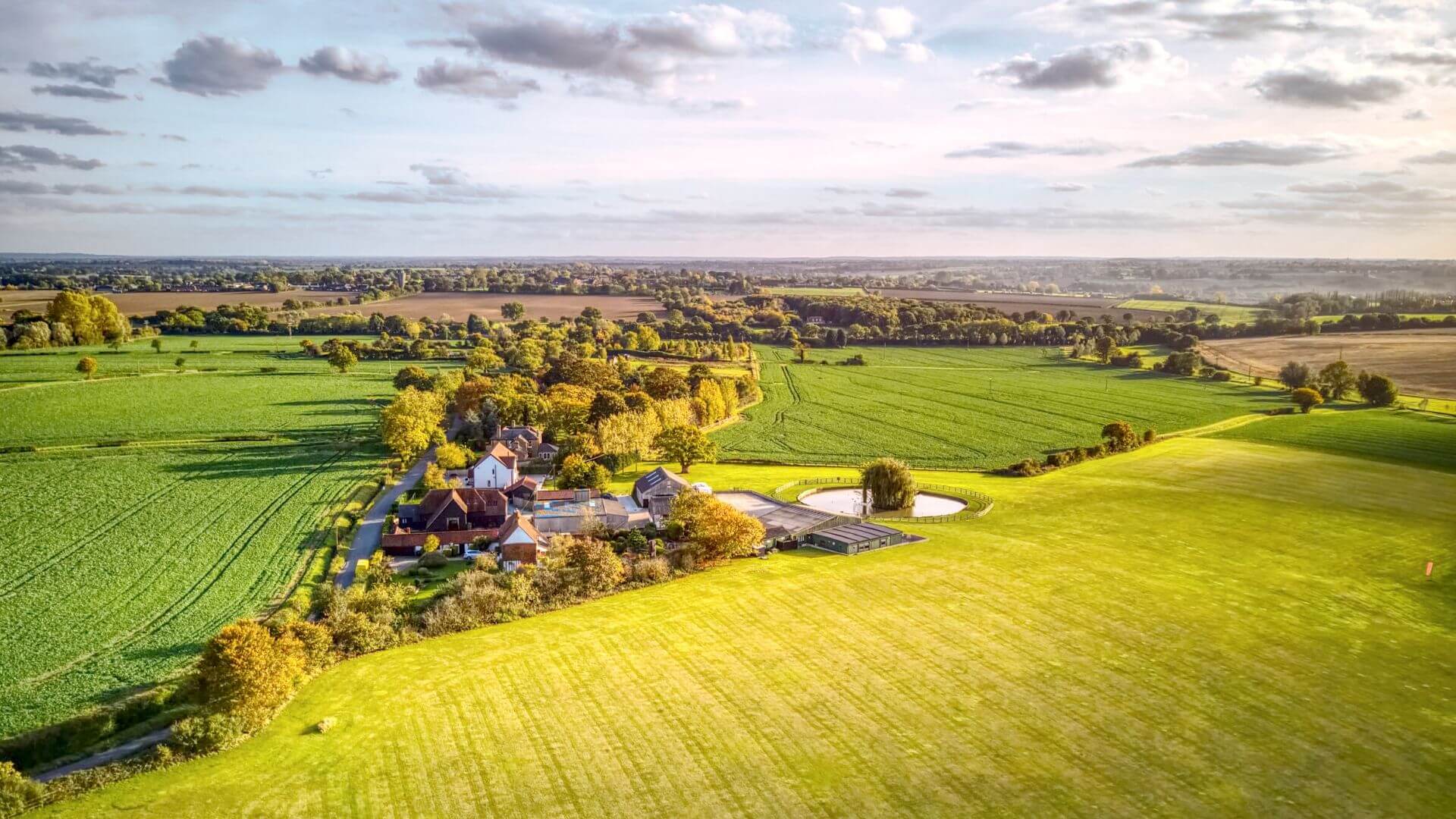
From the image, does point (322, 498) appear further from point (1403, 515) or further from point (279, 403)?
point (1403, 515)

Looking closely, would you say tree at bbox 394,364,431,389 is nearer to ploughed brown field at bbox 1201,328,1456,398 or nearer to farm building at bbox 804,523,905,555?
farm building at bbox 804,523,905,555

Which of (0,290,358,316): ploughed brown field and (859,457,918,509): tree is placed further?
(0,290,358,316): ploughed brown field

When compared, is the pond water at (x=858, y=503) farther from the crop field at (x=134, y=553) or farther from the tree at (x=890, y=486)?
the crop field at (x=134, y=553)

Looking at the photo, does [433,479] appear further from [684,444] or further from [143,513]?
[684,444]

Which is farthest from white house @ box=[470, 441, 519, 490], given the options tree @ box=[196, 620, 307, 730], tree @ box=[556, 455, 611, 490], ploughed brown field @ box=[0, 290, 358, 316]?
ploughed brown field @ box=[0, 290, 358, 316]

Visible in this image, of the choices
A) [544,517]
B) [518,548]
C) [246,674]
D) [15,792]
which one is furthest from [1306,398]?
[15,792]

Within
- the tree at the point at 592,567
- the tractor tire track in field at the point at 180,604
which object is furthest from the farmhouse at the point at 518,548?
the tractor tire track in field at the point at 180,604

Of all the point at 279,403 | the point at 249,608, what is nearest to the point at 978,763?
the point at 249,608
